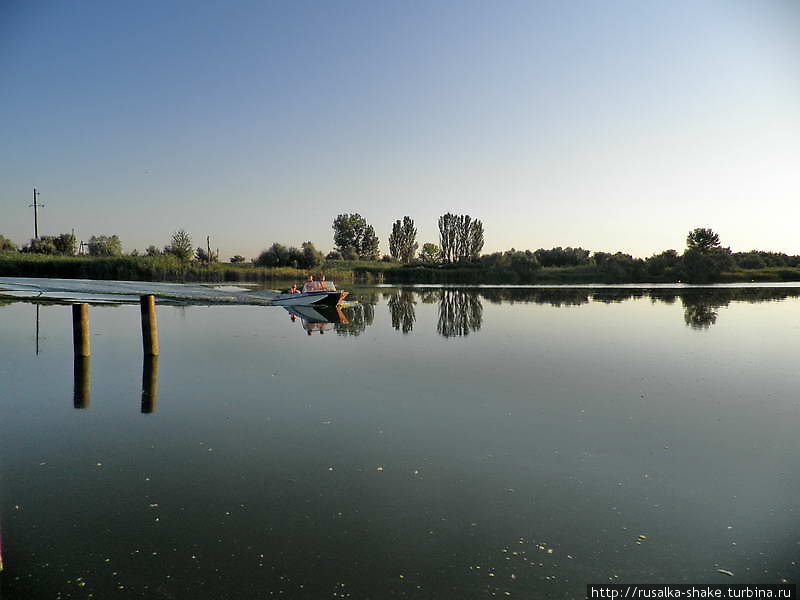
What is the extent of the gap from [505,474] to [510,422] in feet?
6.24

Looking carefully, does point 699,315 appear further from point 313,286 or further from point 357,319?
point 313,286

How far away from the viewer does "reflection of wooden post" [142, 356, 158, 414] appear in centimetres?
819

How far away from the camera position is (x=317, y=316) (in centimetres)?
2253

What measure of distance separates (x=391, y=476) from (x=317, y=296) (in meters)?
21.4

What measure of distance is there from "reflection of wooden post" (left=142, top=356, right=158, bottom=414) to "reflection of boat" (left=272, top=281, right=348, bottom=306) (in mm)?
14002

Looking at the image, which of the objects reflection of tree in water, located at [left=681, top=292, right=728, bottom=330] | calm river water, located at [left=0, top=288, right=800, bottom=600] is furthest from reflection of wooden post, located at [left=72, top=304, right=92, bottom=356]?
reflection of tree in water, located at [left=681, top=292, right=728, bottom=330]

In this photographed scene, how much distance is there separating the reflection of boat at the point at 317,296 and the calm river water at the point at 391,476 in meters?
13.9

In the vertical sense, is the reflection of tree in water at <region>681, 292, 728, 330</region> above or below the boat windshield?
below

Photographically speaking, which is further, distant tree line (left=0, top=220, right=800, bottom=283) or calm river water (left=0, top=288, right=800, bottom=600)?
distant tree line (left=0, top=220, right=800, bottom=283)

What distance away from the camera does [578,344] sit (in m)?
14.8

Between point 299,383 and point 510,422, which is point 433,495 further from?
point 299,383

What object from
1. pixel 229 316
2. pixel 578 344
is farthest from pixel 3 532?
pixel 229 316

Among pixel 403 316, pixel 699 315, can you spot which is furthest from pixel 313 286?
pixel 699 315

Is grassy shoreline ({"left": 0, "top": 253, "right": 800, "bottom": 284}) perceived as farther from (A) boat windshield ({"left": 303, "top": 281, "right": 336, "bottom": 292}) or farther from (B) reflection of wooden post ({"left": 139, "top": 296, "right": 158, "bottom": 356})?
(B) reflection of wooden post ({"left": 139, "top": 296, "right": 158, "bottom": 356})
